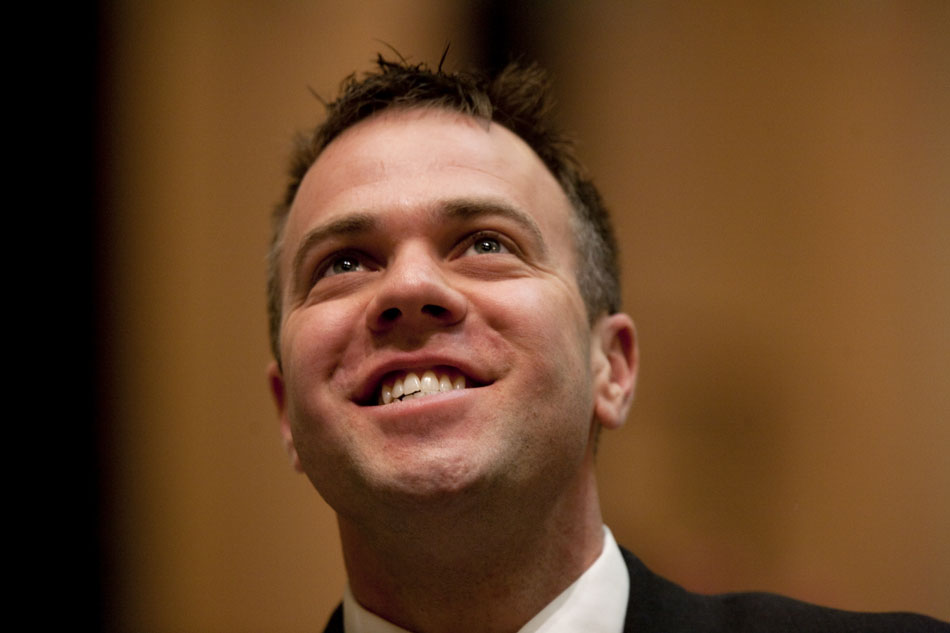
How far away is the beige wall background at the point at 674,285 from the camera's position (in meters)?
2.38

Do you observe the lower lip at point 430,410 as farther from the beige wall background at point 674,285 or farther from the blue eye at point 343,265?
the beige wall background at point 674,285

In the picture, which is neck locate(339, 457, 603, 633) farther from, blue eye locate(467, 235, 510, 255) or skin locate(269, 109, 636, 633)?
blue eye locate(467, 235, 510, 255)

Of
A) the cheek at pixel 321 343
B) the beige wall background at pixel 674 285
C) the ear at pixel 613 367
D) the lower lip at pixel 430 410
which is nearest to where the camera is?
the lower lip at pixel 430 410

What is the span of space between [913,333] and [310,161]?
1.80 meters

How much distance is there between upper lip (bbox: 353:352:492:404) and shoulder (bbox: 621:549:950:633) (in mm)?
498

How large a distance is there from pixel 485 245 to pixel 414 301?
22 centimetres

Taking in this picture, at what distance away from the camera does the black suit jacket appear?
4.51 ft

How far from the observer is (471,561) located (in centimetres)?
129

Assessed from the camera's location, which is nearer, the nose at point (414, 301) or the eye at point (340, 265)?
the nose at point (414, 301)

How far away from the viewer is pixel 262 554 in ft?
8.58

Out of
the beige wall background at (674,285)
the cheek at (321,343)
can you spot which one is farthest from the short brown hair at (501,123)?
the beige wall background at (674,285)

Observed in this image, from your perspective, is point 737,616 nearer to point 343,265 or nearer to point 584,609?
point 584,609

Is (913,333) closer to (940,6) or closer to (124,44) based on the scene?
(940,6)

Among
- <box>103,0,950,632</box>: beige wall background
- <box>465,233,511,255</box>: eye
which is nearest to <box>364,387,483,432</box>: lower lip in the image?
<box>465,233,511,255</box>: eye
